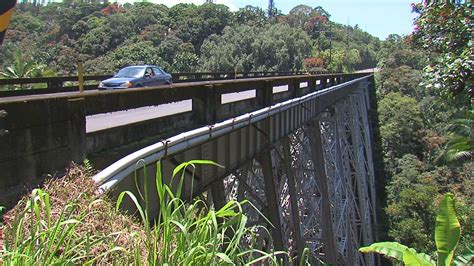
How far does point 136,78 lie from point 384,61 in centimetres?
8184

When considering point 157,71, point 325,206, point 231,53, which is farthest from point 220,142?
point 231,53

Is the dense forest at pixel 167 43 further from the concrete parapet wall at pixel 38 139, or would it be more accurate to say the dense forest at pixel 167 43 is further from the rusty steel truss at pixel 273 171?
the concrete parapet wall at pixel 38 139

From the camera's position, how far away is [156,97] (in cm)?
571

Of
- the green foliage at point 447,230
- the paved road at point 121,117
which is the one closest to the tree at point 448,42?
the green foliage at point 447,230

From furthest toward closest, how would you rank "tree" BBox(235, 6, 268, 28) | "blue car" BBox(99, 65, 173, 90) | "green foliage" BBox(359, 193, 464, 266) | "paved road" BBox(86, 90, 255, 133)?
1. "tree" BBox(235, 6, 268, 28)
2. "blue car" BBox(99, 65, 173, 90)
3. "paved road" BBox(86, 90, 255, 133)
4. "green foliage" BBox(359, 193, 464, 266)

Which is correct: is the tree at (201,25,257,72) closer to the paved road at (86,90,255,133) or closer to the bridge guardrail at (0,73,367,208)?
the paved road at (86,90,255,133)

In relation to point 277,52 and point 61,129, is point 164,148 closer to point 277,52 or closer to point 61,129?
point 61,129

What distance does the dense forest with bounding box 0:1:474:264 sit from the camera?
10.5 metres

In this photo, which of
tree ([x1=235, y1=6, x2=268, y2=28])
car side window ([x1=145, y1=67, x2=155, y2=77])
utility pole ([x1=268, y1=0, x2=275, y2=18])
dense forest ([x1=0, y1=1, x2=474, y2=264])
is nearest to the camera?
dense forest ([x1=0, y1=1, x2=474, y2=264])

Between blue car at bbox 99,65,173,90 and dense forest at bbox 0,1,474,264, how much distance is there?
60.9 inches

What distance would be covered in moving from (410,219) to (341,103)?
14.9 metres

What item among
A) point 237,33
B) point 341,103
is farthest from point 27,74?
point 237,33

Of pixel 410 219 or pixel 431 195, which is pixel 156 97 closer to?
pixel 410 219

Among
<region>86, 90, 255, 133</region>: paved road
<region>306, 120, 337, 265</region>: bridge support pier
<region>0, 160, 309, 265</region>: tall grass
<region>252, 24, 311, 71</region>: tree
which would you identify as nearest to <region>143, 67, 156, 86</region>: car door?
<region>86, 90, 255, 133</region>: paved road
